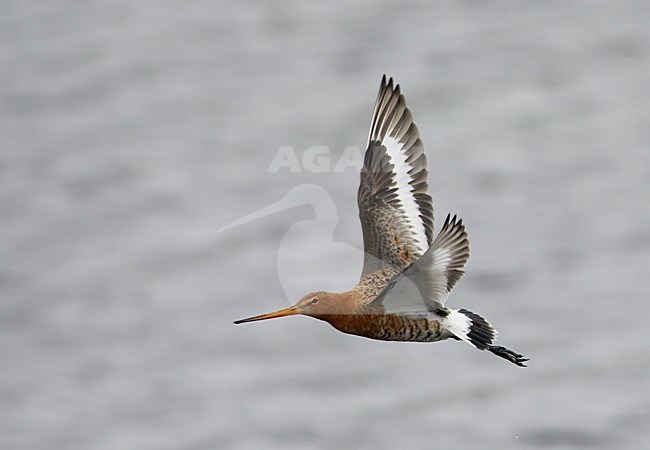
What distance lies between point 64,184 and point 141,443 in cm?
529

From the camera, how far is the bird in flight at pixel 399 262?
8.71m

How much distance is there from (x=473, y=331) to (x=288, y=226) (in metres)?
13.2

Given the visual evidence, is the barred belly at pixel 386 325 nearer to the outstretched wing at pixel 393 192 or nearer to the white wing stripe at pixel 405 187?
the outstretched wing at pixel 393 192

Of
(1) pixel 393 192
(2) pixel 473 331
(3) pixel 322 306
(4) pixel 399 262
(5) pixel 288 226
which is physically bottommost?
(2) pixel 473 331

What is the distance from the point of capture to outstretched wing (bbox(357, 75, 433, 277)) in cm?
960

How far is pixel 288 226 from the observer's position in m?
22.0

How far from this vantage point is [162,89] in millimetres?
25656

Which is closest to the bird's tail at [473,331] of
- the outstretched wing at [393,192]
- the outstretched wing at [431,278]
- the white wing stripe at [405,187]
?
the outstretched wing at [431,278]

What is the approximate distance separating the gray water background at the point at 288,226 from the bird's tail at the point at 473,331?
968cm

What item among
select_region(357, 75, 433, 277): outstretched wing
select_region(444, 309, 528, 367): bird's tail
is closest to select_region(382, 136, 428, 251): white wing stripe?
select_region(357, 75, 433, 277): outstretched wing

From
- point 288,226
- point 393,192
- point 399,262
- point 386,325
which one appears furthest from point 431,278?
point 288,226

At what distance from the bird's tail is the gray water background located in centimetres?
968

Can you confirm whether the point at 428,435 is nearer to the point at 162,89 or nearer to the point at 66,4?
the point at 162,89

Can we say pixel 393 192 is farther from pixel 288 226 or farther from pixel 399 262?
pixel 288 226
